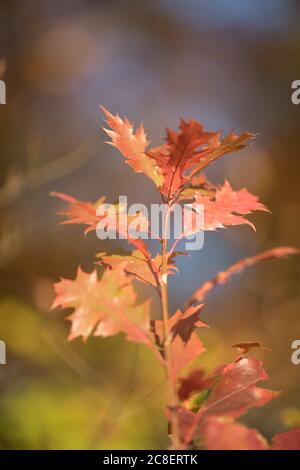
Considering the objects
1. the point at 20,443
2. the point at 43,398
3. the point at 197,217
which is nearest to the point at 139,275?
the point at 197,217

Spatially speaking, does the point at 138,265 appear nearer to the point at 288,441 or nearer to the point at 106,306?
the point at 106,306

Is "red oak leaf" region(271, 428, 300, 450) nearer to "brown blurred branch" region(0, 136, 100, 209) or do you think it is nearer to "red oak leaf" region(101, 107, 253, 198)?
"red oak leaf" region(101, 107, 253, 198)

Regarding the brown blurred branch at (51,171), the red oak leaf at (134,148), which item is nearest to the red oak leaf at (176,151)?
the red oak leaf at (134,148)

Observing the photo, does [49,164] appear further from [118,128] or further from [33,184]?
[118,128]

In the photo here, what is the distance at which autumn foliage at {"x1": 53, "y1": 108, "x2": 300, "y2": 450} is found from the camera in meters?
0.32

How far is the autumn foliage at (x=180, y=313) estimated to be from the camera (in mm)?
316

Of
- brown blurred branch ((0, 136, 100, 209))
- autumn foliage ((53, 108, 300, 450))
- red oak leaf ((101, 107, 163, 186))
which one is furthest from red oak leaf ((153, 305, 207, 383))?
brown blurred branch ((0, 136, 100, 209))

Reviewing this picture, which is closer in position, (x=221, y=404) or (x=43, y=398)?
(x=221, y=404)

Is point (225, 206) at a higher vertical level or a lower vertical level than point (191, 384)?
higher

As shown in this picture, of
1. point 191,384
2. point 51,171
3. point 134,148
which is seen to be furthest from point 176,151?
point 51,171

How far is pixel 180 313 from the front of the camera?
1.19 ft

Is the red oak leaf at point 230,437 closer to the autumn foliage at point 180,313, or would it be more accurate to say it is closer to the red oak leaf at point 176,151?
the autumn foliage at point 180,313

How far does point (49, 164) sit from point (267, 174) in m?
1.01

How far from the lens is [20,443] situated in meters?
1.37
